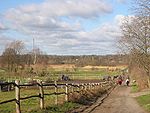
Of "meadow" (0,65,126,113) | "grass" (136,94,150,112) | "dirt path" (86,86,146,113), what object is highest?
"meadow" (0,65,126,113)

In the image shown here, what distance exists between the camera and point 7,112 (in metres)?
20.1

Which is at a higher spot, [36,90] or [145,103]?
[36,90]

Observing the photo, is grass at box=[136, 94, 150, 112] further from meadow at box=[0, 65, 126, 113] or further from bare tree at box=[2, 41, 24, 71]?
bare tree at box=[2, 41, 24, 71]

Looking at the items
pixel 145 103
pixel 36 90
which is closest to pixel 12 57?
pixel 36 90

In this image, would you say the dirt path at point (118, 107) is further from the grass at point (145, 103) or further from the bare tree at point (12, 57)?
the bare tree at point (12, 57)

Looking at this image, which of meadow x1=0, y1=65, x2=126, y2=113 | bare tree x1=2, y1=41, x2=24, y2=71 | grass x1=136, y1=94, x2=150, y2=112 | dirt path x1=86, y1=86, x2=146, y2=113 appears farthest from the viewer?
bare tree x1=2, y1=41, x2=24, y2=71

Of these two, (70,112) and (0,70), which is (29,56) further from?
(70,112)

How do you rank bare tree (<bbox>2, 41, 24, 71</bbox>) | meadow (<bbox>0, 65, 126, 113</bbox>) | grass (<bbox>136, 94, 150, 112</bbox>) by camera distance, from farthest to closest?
bare tree (<bbox>2, 41, 24, 71</bbox>) → grass (<bbox>136, 94, 150, 112</bbox>) → meadow (<bbox>0, 65, 126, 113</bbox>)

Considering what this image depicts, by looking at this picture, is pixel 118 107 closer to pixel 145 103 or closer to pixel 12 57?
pixel 145 103

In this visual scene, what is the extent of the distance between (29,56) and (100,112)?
4282 inches

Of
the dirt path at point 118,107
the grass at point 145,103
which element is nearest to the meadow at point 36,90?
the dirt path at point 118,107

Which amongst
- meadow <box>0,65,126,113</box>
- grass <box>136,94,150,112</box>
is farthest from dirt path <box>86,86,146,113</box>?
meadow <box>0,65,126,113</box>

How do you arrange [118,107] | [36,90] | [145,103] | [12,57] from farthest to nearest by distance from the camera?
[12,57], [36,90], [145,103], [118,107]

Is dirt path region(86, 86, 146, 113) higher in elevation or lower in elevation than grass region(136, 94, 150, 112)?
higher
